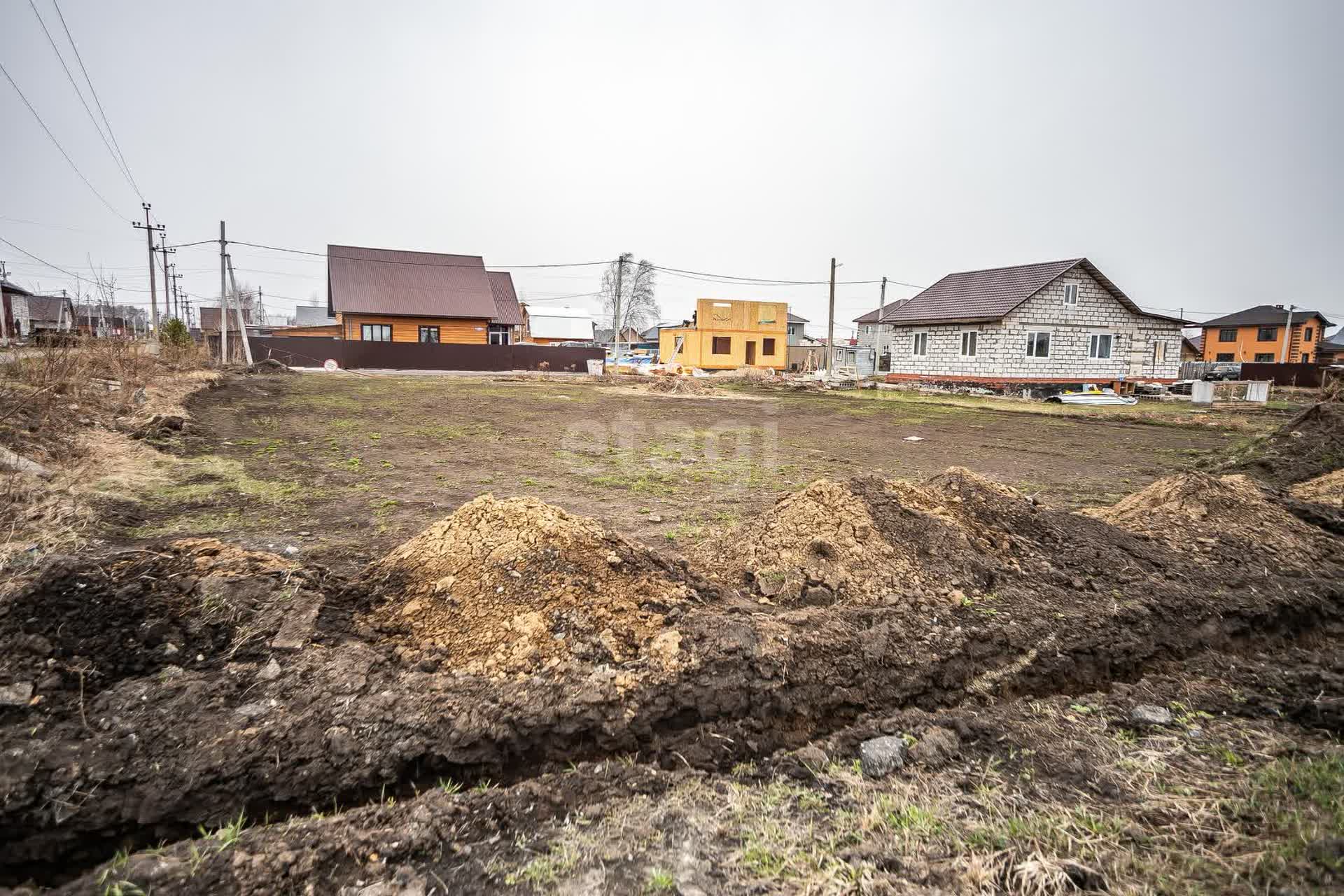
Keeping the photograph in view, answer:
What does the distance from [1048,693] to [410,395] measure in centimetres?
1761

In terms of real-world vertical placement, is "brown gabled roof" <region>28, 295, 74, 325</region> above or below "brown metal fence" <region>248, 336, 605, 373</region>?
above

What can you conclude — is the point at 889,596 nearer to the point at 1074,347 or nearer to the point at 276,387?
the point at 276,387

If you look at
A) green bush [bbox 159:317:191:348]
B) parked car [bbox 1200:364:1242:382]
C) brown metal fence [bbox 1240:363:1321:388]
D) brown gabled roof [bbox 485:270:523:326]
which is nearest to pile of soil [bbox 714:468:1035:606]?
green bush [bbox 159:317:191:348]

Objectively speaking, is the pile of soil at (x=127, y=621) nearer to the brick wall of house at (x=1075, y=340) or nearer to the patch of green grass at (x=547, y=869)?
the patch of green grass at (x=547, y=869)

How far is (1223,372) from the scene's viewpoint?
131ft

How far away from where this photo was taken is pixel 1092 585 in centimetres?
398

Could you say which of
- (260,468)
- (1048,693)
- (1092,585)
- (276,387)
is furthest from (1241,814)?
(276,387)

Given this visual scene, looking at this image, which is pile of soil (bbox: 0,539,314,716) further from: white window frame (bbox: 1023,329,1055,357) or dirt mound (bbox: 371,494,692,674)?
white window frame (bbox: 1023,329,1055,357)

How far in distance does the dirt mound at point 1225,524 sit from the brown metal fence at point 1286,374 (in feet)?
110

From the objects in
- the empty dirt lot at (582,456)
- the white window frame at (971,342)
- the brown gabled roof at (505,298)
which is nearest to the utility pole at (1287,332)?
the white window frame at (971,342)

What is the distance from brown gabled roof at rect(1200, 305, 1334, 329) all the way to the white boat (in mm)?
35332

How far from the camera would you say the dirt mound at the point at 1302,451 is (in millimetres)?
7191

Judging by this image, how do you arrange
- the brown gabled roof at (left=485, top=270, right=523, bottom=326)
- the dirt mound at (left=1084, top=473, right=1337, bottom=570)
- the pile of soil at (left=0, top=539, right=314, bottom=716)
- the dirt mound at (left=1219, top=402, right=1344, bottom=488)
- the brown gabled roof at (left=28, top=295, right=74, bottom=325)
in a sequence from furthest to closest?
the brown gabled roof at (left=28, top=295, right=74, bottom=325) < the brown gabled roof at (left=485, top=270, right=523, bottom=326) < the dirt mound at (left=1219, top=402, right=1344, bottom=488) < the dirt mound at (left=1084, top=473, right=1337, bottom=570) < the pile of soil at (left=0, top=539, right=314, bottom=716)

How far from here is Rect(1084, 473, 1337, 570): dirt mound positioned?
14.6 feet
